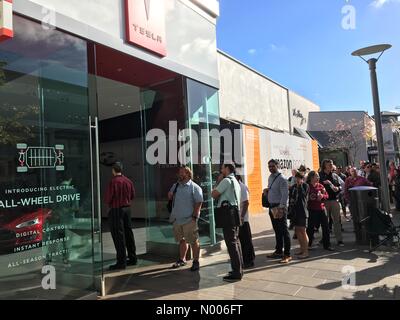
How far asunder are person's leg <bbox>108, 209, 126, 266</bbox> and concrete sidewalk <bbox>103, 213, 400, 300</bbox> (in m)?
0.27

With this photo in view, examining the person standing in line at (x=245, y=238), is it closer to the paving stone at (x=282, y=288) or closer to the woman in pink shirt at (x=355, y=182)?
the paving stone at (x=282, y=288)

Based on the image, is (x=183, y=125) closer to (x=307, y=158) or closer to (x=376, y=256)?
(x=376, y=256)

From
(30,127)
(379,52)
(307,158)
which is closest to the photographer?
(30,127)

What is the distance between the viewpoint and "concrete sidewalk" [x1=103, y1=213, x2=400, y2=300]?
5191 mm

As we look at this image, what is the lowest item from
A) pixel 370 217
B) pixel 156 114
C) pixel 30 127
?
pixel 370 217

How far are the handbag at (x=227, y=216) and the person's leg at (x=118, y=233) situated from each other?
72.8 inches

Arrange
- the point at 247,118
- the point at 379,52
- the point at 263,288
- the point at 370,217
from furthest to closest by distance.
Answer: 1. the point at 247,118
2. the point at 379,52
3. the point at 370,217
4. the point at 263,288

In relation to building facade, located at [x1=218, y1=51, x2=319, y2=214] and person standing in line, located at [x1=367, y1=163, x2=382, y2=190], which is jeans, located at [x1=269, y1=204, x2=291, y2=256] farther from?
building facade, located at [x1=218, y1=51, x2=319, y2=214]

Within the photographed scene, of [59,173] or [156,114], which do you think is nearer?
[59,173]

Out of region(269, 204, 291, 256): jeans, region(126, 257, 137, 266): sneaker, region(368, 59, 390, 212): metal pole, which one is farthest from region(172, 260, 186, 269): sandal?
region(368, 59, 390, 212): metal pole

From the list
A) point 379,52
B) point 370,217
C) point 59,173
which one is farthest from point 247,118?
point 59,173

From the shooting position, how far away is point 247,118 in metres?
19.0

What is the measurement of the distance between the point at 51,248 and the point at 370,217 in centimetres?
592

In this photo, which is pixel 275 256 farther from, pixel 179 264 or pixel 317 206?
pixel 179 264
